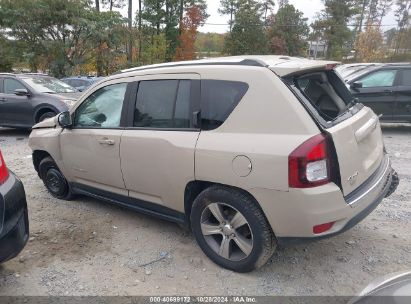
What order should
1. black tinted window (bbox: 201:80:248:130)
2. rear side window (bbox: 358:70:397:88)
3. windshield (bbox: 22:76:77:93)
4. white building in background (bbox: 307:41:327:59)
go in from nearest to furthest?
1. black tinted window (bbox: 201:80:248:130)
2. rear side window (bbox: 358:70:397:88)
3. windshield (bbox: 22:76:77:93)
4. white building in background (bbox: 307:41:327:59)

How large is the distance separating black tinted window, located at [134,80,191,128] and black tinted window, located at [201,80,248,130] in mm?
182

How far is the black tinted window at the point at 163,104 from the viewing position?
3295mm

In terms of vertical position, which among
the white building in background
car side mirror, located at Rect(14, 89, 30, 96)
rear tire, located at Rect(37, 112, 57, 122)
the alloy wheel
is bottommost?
rear tire, located at Rect(37, 112, 57, 122)

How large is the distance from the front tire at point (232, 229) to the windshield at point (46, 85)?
751 centimetres

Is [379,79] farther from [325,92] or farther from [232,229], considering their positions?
[232,229]

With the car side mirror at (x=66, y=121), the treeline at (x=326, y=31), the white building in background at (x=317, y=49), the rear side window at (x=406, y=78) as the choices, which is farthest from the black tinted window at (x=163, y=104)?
the white building in background at (x=317, y=49)

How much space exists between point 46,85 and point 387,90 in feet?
28.0

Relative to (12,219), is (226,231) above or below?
below

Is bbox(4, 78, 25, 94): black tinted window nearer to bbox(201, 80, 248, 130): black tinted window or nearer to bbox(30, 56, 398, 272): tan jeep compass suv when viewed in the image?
bbox(30, 56, 398, 272): tan jeep compass suv

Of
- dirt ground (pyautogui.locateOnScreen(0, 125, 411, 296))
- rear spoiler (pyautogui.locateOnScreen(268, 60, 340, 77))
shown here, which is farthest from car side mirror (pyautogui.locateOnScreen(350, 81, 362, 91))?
rear spoiler (pyautogui.locateOnScreen(268, 60, 340, 77))

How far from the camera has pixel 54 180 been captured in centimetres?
480

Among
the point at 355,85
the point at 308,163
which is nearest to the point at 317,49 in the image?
the point at 355,85

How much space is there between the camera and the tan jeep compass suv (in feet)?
8.81

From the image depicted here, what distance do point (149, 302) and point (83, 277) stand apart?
0.70 metres
